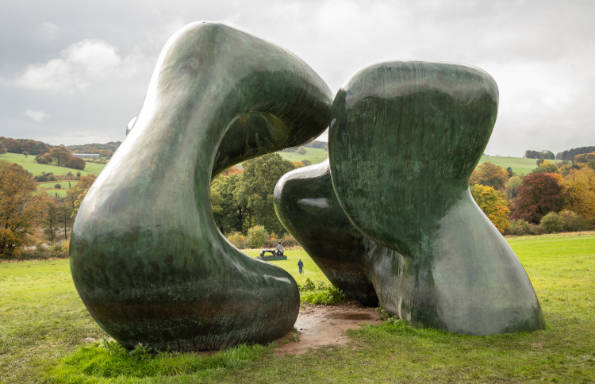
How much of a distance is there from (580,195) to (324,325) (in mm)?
47721

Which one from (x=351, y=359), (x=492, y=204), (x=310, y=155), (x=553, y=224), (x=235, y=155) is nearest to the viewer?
(x=351, y=359)

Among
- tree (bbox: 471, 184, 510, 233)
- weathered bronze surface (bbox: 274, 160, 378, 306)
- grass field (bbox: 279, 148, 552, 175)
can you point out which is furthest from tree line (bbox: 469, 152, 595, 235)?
grass field (bbox: 279, 148, 552, 175)

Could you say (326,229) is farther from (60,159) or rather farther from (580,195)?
(60,159)

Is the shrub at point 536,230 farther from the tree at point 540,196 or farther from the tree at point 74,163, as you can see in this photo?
the tree at point 74,163

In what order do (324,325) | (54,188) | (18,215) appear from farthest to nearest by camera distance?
(54,188), (18,215), (324,325)

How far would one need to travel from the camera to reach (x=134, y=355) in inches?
251

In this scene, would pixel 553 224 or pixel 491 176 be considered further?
pixel 491 176

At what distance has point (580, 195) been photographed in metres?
46.7

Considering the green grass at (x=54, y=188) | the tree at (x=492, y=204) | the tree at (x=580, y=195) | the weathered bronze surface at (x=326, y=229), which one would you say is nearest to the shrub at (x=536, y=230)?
the tree at (x=492, y=204)

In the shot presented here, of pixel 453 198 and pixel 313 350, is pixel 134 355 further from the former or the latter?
pixel 453 198

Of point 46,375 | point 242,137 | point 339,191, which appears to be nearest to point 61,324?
point 46,375

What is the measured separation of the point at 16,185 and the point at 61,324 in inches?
1149

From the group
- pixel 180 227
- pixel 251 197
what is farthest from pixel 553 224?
pixel 180 227

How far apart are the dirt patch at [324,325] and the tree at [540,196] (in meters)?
44.1
